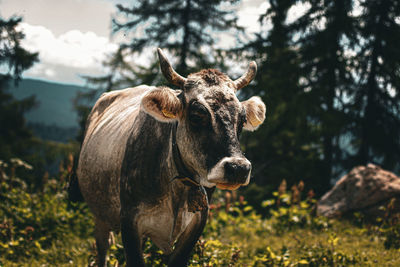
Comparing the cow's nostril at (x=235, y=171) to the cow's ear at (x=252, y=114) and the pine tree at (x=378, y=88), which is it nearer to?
the cow's ear at (x=252, y=114)

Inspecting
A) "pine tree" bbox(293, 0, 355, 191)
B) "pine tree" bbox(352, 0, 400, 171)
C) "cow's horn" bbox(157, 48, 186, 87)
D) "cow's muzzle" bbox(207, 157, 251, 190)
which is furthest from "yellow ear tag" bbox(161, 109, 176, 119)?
"pine tree" bbox(352, 0, 400, 171)

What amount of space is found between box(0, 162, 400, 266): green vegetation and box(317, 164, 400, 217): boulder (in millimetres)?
438

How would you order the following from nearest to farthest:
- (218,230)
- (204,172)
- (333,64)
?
1. (204,172)
2. (218,230)
3. (333,64)

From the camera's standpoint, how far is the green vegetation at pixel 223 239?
4.53m

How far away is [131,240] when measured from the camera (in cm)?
291

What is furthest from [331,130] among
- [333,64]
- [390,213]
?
[390,213]

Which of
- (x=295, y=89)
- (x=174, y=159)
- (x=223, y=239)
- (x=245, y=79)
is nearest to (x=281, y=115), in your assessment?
(x=295, y=89)

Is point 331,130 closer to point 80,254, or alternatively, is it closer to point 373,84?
point 373,84

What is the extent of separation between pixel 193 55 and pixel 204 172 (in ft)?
37.3

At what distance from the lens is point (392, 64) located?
11.2m

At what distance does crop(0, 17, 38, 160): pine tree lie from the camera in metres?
12.8

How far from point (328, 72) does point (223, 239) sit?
8136 millimetres

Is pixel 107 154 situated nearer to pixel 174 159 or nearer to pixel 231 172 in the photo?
pixel 174 159

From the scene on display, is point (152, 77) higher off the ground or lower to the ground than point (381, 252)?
higher
